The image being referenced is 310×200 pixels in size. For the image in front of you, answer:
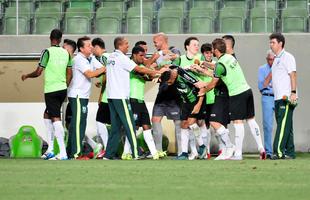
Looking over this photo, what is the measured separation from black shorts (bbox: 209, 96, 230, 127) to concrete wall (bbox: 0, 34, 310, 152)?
4.27 metres

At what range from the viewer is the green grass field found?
9344 mm

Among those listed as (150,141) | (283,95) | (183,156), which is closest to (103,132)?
(150,141)

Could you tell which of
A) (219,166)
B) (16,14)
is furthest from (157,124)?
(16,14)

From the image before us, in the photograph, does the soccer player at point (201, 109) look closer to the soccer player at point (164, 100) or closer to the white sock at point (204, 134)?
the white sock at point (204, 134)

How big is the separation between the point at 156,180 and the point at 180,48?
9476 mm

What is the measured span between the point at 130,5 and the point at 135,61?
5.02m

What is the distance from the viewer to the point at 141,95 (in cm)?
1639

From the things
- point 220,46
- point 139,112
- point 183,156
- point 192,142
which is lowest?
point 183,156

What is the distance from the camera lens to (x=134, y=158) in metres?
15.7

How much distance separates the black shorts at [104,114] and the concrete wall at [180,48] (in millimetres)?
3167

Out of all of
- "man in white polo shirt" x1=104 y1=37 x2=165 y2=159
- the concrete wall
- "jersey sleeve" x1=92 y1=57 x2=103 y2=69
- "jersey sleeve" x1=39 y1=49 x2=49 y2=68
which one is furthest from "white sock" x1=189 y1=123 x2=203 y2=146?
the concrete wall

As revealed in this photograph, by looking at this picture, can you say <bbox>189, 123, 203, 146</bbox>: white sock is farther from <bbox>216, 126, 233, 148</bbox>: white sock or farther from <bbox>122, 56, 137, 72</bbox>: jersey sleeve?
<bbox>122, 56, 137, 72</bbox>: jersey sleeve

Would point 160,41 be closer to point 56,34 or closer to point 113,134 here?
point 56,34

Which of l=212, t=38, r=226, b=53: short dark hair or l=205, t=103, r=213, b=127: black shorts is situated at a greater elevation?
l=212, t=38, r=226, b=53: short dark hair
